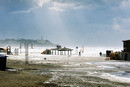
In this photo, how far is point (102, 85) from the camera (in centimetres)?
1284

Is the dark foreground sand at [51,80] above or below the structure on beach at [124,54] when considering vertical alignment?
below

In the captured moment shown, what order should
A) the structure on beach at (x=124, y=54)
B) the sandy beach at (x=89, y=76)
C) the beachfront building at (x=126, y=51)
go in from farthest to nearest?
the structure on beach at (x=124, y=54), the beachfront building at (x=126, y=51), the sandy beach at (x=89, y=76)

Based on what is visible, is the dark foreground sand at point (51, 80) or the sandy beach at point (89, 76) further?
the sandy beach at point (89, 76)

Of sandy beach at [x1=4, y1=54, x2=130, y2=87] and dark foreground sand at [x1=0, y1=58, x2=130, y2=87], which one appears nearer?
dark foreground sand at [x1=0, y1=58, x2=130, y2=87]

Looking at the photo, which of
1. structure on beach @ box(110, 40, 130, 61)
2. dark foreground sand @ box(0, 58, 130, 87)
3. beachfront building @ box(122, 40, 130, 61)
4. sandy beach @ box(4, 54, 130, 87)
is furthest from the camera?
structure on beach @ box(110, 40, 130, 61)

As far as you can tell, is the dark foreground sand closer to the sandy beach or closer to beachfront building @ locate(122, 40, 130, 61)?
the sandy beach

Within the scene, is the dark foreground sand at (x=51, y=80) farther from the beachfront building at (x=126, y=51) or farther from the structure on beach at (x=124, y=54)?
the structure on beach at (x=124, y=54)

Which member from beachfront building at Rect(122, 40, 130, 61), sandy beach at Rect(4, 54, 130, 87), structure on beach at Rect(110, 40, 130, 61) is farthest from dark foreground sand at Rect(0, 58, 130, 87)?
structure on beach at Rect(110, 40, 130, 61)

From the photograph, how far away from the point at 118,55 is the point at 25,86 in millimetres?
37408

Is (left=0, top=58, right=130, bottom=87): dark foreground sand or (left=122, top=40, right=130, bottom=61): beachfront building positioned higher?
(left=122, top=40, right=130, bottom=61): beachfront building

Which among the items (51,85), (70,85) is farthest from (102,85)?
(51,85)

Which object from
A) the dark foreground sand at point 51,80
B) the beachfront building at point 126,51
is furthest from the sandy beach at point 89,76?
the beachfront building at point 126,51

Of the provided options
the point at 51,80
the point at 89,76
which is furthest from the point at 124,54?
the point at 51,80

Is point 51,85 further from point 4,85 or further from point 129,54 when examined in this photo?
point 129,54
